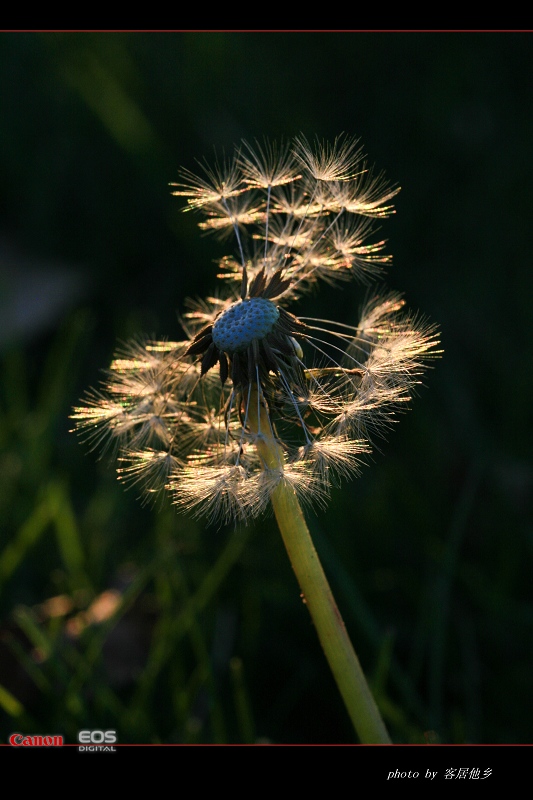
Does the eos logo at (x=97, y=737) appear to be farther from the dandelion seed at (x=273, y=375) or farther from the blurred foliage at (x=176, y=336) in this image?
the dandelion seed at (x=273, y=375)

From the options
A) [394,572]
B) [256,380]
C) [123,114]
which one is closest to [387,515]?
[394,572]

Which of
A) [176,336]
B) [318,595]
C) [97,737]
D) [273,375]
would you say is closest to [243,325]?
[273,375]

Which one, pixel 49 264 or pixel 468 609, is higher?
pixel 49 264

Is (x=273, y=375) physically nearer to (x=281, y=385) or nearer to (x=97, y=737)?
(x=281, y=385)

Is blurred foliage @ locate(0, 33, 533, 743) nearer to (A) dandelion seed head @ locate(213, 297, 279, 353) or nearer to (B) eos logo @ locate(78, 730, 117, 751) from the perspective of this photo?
(B) eos logo @ locate(78, 730, 117, 751)

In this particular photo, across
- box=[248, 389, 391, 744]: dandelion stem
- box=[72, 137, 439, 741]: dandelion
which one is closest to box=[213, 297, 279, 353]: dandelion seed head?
box=[72, 137, 439, 741]: dandelion

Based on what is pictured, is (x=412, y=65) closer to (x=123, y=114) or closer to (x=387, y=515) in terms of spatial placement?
(x=123, y=114)

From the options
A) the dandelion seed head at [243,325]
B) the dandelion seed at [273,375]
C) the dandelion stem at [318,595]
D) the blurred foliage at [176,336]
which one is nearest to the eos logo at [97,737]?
the blurred foliage at [176,336]
